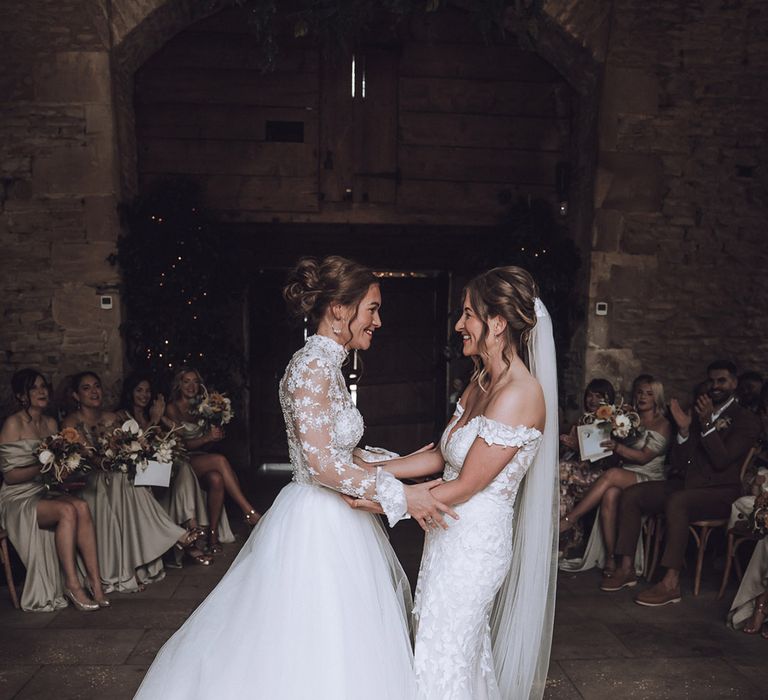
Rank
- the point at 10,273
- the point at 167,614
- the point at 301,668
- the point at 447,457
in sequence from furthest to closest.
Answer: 1. the point at 10,273
2. the point at 167,614
3. the point at 447,457
4. the point at 301,668

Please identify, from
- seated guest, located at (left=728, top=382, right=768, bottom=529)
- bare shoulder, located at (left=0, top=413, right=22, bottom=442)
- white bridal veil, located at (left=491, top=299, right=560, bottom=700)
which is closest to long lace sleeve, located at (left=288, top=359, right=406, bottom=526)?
white bridal veil, located at (left=491, top=299, right=560, bottom=700)

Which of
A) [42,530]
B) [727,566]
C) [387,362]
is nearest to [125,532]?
[42,530]

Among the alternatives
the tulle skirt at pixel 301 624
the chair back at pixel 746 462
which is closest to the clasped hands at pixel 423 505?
the tulle skirt at pixel 301 624

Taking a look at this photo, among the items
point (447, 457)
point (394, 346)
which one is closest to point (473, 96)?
point (394, 346)

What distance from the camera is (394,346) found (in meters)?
7.45

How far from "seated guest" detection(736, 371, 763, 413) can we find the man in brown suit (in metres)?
0.81

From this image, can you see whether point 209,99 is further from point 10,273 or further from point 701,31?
point 701,31

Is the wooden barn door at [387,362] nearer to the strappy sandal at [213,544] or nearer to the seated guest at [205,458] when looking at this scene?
the seated guest at [205,458]

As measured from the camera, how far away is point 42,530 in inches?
168

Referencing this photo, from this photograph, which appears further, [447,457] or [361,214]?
[361,214]

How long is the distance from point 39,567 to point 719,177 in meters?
5.77

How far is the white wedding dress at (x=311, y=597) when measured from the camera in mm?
2295

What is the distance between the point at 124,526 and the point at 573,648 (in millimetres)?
2755

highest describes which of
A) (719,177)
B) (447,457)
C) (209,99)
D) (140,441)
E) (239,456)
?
(209,99)
